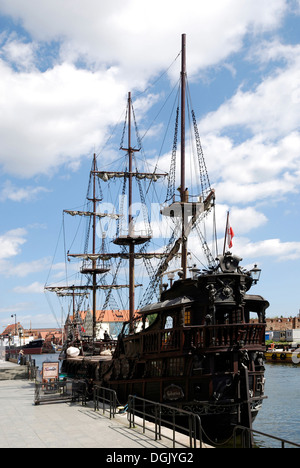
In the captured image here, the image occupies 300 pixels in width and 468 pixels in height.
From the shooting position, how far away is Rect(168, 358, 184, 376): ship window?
17.9 meters

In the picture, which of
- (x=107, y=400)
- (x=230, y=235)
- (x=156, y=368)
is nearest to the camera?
(x=107, y=400)

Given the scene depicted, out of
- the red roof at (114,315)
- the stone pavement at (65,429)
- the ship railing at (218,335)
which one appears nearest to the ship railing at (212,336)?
A: the ship railing at (218,335)

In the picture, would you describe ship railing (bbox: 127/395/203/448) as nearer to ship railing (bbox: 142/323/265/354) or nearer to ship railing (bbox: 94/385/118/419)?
ship railing (bbox: 94/385/118/419)

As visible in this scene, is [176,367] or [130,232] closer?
[176,367]

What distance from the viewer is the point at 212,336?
17.5 meters

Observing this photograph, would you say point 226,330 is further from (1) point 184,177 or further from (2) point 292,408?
(2) point 292,408

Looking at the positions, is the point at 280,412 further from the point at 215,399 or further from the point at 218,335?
the point at 218,335

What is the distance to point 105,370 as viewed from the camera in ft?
79.8

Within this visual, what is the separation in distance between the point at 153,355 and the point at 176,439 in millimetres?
6486

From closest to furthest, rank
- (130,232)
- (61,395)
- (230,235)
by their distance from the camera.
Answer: (61,395) → (230,235) → (130,232)

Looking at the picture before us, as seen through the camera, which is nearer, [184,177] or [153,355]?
[153,355]

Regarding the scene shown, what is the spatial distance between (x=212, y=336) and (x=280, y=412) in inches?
621

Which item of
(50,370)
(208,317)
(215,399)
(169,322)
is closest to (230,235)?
(169,322)
